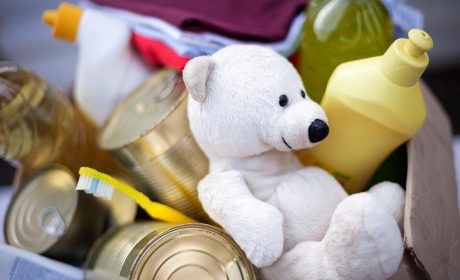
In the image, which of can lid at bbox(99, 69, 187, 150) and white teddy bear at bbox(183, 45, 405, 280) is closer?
white teddy bear at bbox(183, 45, 405, 280)

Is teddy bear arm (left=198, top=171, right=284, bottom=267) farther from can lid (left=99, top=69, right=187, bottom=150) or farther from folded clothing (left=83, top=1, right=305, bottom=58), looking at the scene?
folded clothing (left=83, top=1, right=305, bottom=58)

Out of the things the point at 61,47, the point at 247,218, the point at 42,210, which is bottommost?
the point at 61,47

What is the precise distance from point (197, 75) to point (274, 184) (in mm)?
153

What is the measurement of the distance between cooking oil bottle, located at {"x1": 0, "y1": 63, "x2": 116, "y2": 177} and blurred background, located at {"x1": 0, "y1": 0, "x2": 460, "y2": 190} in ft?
1.98

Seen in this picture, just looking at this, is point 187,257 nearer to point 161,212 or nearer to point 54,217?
point 161,212

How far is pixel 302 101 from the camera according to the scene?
0.52m

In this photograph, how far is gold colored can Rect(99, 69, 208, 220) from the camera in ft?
1.97

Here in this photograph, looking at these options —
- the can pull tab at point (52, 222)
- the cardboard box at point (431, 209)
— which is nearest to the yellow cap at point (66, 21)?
the can pull tab at point (52, 222)

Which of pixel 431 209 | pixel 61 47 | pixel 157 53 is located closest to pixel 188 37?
pixel 157 53

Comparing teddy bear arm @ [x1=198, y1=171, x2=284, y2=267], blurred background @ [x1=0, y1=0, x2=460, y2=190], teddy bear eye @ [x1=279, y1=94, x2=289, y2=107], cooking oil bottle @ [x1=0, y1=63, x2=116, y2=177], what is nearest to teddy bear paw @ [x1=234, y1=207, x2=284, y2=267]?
teddy bear arm @ [x1=198, y1=171, x2=284, y2=267]

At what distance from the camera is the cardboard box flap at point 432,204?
19.9 inches

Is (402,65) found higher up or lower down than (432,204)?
higher up

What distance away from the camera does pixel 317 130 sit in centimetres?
48

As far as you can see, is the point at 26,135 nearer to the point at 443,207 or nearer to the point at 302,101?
the point at 302,101
